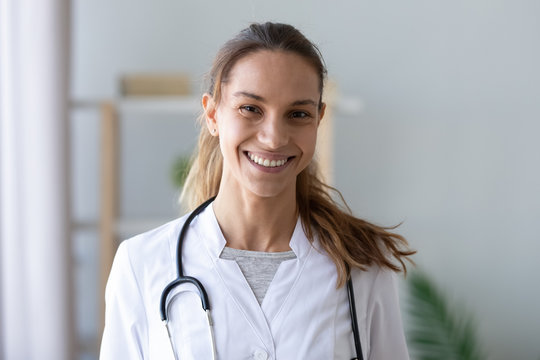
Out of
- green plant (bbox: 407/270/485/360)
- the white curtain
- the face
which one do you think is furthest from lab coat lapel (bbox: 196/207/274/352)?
green plant (bbox: 407/270/485/360)

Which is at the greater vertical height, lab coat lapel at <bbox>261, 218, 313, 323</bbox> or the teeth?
the teeth

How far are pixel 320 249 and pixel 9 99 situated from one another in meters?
1.39

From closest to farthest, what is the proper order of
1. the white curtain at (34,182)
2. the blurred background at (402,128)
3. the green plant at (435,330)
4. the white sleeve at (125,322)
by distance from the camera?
the white sleeve at (125,322) → the white curtain at (34,182) → the green plant at (435,330) → the blurred background at (402,128)

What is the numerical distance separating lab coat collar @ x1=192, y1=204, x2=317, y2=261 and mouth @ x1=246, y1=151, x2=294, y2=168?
6.9 inches

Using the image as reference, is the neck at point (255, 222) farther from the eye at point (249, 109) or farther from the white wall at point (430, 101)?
the white wall at point (430, 101)

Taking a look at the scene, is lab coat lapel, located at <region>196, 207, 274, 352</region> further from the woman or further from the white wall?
the white wall

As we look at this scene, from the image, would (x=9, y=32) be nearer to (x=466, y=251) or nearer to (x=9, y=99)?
(x=9, y=99)

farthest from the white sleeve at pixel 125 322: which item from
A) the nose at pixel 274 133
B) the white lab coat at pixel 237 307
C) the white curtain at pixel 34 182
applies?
the white curtain at pixel 34 182

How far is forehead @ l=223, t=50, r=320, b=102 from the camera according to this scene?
1.09 metres

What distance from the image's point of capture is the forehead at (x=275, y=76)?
1.09 meters

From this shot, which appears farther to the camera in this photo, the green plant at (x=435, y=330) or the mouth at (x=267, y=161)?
the green plant at (x=435, y=330)

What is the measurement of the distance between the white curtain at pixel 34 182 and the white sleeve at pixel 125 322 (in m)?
1.14

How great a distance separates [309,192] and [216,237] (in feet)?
0.76

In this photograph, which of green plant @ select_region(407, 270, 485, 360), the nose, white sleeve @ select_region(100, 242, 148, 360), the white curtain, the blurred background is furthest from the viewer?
the blurred background
